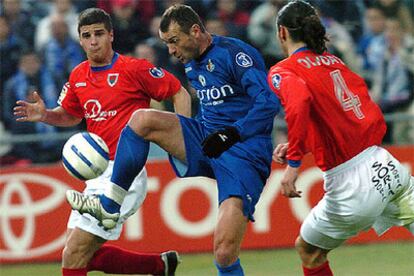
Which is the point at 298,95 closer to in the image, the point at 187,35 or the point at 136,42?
the point at 187,35

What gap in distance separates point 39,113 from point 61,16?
4.78m

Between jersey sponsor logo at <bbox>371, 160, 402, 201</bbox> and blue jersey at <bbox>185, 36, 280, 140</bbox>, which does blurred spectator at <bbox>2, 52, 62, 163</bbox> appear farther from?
jersey sponsor logo at <bbox>371, 160, 402, 201</bbox>

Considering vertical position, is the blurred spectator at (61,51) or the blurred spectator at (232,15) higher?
the blurred spectator at (232,15)

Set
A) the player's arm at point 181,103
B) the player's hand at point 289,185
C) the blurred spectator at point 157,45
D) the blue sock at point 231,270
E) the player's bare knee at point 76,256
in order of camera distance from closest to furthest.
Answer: the player's hand at point 289,185
the blue sock at point 231,270
the player's bare knee at point 76,256
the player's arm at point 181,103
the blurred spectator at point 157,45

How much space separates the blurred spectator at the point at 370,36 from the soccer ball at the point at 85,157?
5.69 m

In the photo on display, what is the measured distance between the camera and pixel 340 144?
6441 millimetres

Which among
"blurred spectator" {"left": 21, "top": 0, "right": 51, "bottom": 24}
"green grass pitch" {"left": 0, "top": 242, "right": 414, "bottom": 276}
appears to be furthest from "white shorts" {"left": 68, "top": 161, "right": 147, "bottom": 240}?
"blurred spectator" {"left": 21, "top": 0, "right": 51, "bottom": 24}

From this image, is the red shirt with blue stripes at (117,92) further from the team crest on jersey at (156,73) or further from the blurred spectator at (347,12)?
the blurred spectator at (347,12)

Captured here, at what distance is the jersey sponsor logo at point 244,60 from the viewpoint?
6758 millimetres

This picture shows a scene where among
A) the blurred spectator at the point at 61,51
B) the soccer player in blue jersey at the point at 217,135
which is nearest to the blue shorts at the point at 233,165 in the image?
the soccer player in blue jersey at the point at 217,135

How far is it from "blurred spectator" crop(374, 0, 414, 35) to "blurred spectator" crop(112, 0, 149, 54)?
9.64 feet

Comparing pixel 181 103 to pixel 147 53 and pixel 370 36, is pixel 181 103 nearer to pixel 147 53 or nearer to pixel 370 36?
pixel 147 53

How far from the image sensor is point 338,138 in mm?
6418

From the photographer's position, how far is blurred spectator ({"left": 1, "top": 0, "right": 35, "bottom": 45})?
12.2 m
